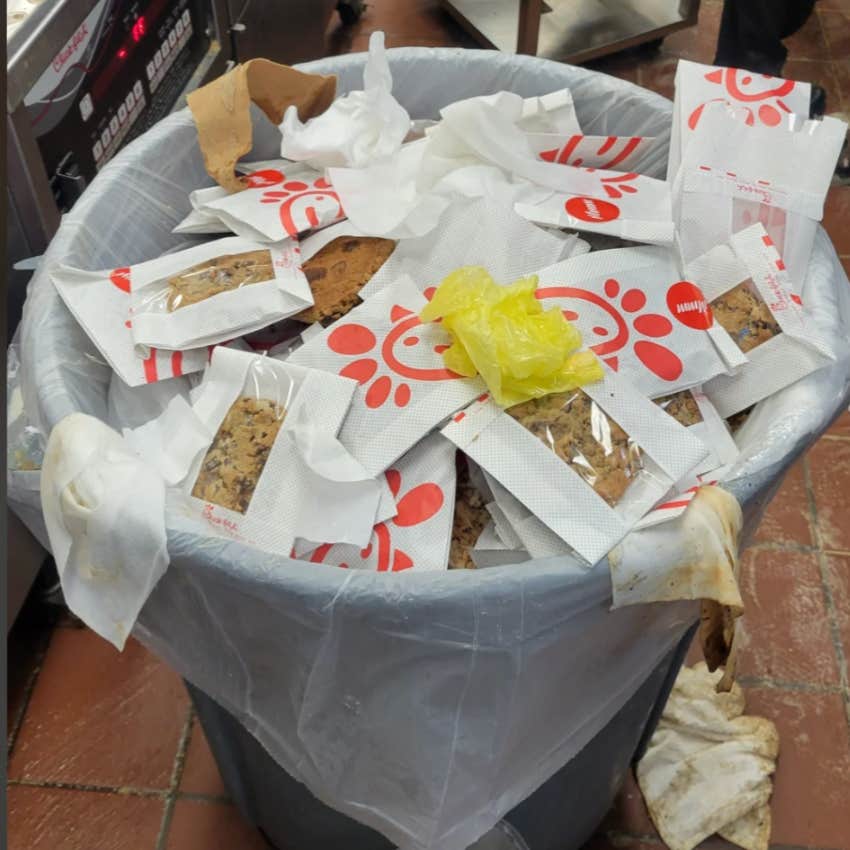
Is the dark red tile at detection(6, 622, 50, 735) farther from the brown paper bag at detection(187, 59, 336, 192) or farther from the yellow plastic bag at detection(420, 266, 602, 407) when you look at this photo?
the yellow plastic bag at detection(420, 266, 602, 407)

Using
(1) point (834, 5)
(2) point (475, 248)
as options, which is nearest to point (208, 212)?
(2) point (475, 248)

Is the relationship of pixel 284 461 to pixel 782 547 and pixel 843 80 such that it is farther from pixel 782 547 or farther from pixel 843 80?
pixel 843 80

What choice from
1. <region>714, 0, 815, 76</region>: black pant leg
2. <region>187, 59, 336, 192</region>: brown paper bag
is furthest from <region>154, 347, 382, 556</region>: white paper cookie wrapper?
<region>714, 0, 815, 76</region>: black pant leg

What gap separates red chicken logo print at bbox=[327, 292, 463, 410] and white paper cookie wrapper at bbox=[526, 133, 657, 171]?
25 centimetres

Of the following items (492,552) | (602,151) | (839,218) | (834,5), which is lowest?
(839,218)

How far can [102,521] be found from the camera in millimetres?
565

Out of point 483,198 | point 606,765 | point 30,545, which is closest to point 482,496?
point 483,198

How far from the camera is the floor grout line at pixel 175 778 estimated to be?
3.44ft

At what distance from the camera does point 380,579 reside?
0.53m

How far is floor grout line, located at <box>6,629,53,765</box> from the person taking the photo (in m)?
1.12

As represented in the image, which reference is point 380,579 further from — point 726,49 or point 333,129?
point 726,49

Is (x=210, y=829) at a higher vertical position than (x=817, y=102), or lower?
lower

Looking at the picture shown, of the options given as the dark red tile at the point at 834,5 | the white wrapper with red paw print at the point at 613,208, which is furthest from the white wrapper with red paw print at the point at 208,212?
the dark red tile at the point at 834,5

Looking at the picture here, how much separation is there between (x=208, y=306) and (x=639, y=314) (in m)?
0.32
